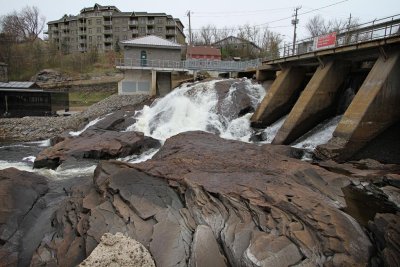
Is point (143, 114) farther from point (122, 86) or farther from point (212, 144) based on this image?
point (212, 144)

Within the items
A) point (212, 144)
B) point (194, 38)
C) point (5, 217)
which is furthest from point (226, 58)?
point (5, 217)

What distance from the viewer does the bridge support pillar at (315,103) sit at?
721 inches

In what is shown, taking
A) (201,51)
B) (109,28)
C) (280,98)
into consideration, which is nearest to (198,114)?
(280,98)

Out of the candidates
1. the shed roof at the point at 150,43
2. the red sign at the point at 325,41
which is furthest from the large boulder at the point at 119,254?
the shed roof at the point at 150,43

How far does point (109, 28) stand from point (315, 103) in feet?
207

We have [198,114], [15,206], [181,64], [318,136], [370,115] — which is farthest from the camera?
[181,64]

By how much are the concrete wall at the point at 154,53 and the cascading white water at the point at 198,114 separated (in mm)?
9995

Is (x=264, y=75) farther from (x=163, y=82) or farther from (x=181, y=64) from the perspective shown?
(x=163, y=82)

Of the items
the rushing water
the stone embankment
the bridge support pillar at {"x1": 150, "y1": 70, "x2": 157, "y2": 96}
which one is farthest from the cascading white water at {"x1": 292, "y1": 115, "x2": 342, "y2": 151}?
the bridge support pillar at {"x1": 150, "y1": 70, "x2": 157, "y2": 96}

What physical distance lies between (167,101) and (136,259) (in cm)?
2114

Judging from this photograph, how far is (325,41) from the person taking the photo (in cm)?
1964

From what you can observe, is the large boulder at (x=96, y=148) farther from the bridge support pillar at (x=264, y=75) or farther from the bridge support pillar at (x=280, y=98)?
the bridge support pillar at (x=264, y=75)

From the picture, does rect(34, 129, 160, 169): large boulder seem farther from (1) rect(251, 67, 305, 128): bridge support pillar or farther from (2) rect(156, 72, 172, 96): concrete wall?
(2) rect(156, 72, 172, 96): concrete wall

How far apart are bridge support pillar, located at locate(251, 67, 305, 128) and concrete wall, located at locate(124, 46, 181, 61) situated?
16.3m
